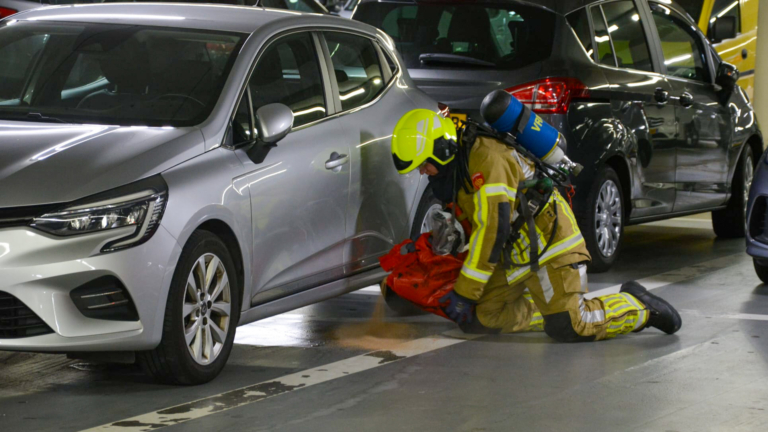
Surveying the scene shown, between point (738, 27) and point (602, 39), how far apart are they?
24.5ft

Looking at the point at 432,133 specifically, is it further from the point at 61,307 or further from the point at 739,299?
the point at 739,299

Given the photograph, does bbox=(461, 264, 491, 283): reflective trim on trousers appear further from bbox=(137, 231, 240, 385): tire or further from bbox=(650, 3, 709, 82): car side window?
bbox=(650, 3, 709, 82): car side window

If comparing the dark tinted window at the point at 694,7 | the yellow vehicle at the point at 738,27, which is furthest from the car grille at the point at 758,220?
the dark tinted window at the point at 694,7

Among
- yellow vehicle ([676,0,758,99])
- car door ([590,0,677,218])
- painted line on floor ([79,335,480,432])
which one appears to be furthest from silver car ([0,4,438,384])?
yellow vehicle ([676,0,758,99])

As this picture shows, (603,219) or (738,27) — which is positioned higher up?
(738,27)

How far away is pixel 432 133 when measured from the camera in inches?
253

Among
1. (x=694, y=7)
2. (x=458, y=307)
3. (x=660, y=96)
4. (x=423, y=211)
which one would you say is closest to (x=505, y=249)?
(x=458, y=307)

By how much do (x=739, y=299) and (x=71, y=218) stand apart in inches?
186

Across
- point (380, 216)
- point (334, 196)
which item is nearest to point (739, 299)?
point (380, 216)

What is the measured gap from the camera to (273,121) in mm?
5738

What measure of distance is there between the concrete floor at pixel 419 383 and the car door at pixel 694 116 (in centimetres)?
244

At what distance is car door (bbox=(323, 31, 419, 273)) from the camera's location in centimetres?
663

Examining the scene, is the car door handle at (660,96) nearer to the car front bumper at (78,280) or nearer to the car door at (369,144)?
the car door at (369,144)

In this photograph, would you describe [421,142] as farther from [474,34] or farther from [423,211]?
[474,34]
